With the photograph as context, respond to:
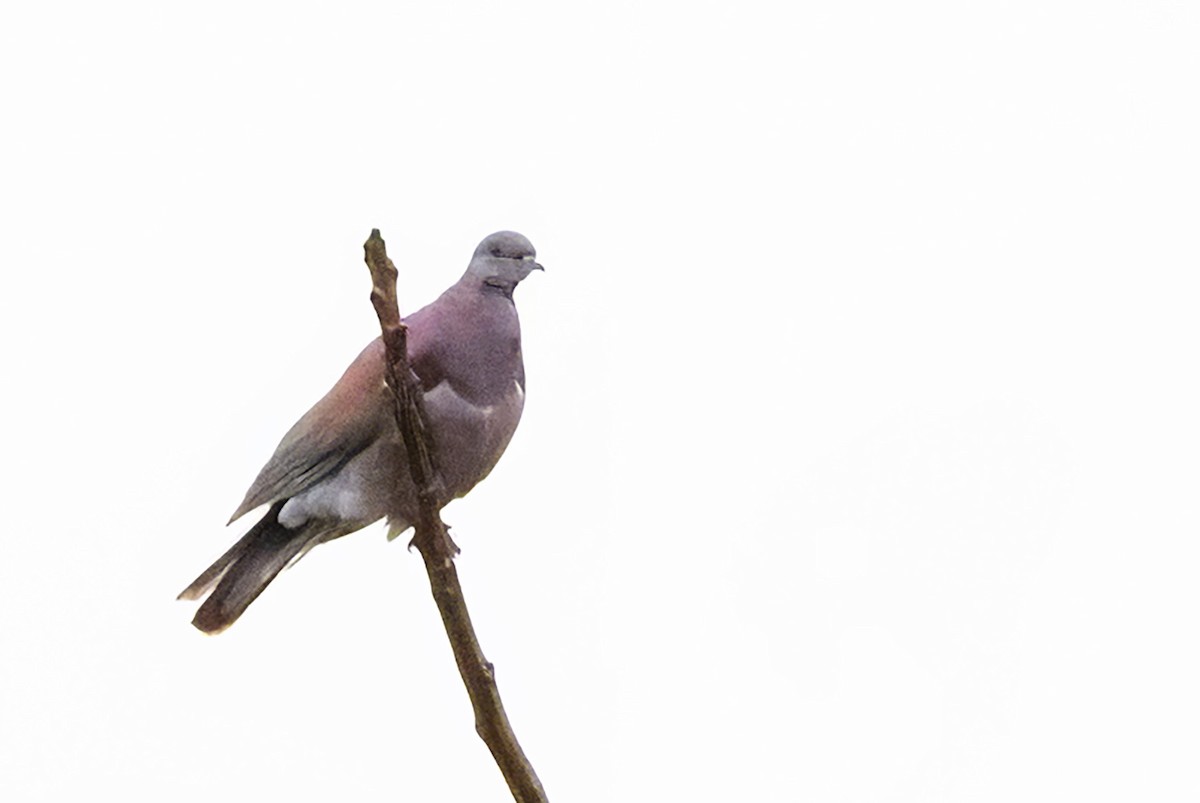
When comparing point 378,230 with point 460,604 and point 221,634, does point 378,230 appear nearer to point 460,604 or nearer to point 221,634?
point 460,604

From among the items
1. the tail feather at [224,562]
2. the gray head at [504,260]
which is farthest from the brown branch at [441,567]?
the tail feather at [224,562]

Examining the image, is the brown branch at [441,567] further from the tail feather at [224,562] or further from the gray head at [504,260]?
the tail feather at [224,562]

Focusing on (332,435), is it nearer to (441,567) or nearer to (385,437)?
(385,437)

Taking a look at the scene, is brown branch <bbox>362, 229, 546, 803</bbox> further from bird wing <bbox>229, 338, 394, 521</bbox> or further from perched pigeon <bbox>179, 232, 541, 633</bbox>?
bird wing <bbox>229, 338, 394, 521</bbox>

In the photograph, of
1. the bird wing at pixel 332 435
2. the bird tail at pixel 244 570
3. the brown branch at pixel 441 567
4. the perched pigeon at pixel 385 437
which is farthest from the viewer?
the bird tail at pixel 244 570

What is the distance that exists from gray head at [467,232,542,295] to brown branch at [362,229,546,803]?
1.09 meters

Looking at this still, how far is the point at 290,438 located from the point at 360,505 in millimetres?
355

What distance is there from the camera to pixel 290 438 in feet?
19.1

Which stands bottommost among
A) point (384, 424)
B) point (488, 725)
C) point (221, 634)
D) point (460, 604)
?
point (488, 725)

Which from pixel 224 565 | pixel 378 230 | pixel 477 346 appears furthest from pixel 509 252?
pixel 378 230

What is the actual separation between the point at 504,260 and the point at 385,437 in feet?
2.18

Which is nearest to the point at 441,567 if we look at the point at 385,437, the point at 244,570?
the point at 385,437

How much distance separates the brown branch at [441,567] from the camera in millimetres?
4250

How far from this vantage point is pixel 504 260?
5.73 metres
